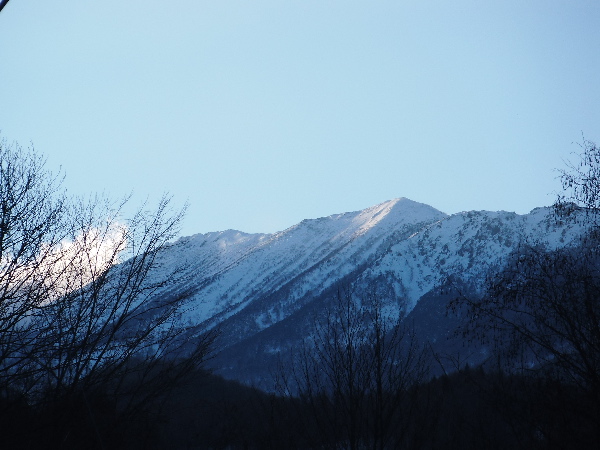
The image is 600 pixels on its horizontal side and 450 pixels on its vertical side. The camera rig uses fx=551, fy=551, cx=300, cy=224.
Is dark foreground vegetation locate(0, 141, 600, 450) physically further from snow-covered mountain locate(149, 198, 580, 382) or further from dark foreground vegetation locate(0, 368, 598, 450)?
snow-covered mountain locate(149, 198, 580, 382)

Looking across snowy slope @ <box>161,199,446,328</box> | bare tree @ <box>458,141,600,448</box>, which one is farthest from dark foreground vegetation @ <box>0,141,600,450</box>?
snowy slope @ <box>161,199,446,328</box>

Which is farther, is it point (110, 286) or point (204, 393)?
point (204, 393)

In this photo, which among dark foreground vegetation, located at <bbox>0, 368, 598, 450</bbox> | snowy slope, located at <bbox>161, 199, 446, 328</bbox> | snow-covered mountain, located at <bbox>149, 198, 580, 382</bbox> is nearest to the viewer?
dark foreground vegetation, located at <bbox>0, 368, 598, 450</bbox>

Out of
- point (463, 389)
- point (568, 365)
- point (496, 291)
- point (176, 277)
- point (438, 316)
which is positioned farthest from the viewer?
point (438, 316)

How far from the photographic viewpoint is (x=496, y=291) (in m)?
8.93

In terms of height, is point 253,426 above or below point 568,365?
below

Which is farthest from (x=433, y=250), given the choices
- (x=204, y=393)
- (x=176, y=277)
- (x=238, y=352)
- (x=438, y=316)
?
(x=176, y=277)

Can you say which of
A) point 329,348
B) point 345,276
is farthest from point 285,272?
point 329,348

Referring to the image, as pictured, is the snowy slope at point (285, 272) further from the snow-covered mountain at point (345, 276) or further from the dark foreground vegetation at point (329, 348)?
the dark foreground vegetation at point (329, 348)

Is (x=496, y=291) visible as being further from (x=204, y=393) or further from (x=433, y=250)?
(x=433, y=250)

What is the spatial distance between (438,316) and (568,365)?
348 ft

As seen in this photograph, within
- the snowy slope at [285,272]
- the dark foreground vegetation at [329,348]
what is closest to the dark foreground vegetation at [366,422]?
the dark foreground vegetation at [329,348]

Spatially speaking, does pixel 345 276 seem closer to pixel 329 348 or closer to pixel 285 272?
pixel 285 272

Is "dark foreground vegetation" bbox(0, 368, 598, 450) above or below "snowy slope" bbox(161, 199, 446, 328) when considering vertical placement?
below
